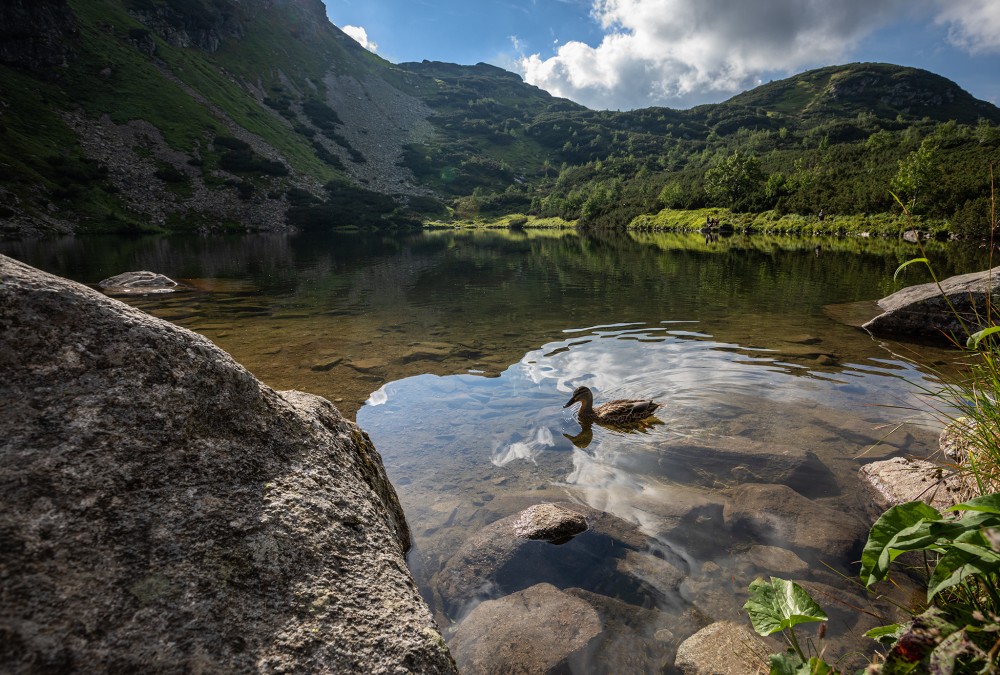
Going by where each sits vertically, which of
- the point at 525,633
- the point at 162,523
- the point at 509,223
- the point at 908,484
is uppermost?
the point at 509,223

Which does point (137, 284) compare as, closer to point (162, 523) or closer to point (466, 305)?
point (466, 305)

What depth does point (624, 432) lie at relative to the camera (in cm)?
884

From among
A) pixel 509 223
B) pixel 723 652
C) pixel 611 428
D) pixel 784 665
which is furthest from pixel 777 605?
pixel 509 223

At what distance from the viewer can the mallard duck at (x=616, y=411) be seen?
9.02 m

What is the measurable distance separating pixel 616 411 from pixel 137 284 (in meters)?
25.7

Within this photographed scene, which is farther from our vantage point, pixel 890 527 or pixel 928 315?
pixel 928 315

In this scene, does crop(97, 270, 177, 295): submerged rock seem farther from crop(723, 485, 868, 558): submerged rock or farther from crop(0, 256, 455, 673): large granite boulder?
crop(723, 485, 868, 558): submerged rock

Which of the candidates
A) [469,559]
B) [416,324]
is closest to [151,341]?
[469,559]

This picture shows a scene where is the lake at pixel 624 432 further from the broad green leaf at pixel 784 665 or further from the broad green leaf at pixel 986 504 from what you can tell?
the broad green leaf at pixel 986 504

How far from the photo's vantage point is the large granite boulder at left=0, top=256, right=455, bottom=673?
1.88m

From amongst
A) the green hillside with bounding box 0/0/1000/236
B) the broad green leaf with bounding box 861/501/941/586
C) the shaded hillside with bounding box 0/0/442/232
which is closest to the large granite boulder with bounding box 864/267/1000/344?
the broad green leaf with bounding box 861/501/941/586

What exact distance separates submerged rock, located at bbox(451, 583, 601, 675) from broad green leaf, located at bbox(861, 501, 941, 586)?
288 cm

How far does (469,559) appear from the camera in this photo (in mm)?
5414

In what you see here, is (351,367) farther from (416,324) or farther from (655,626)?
(655,626)
